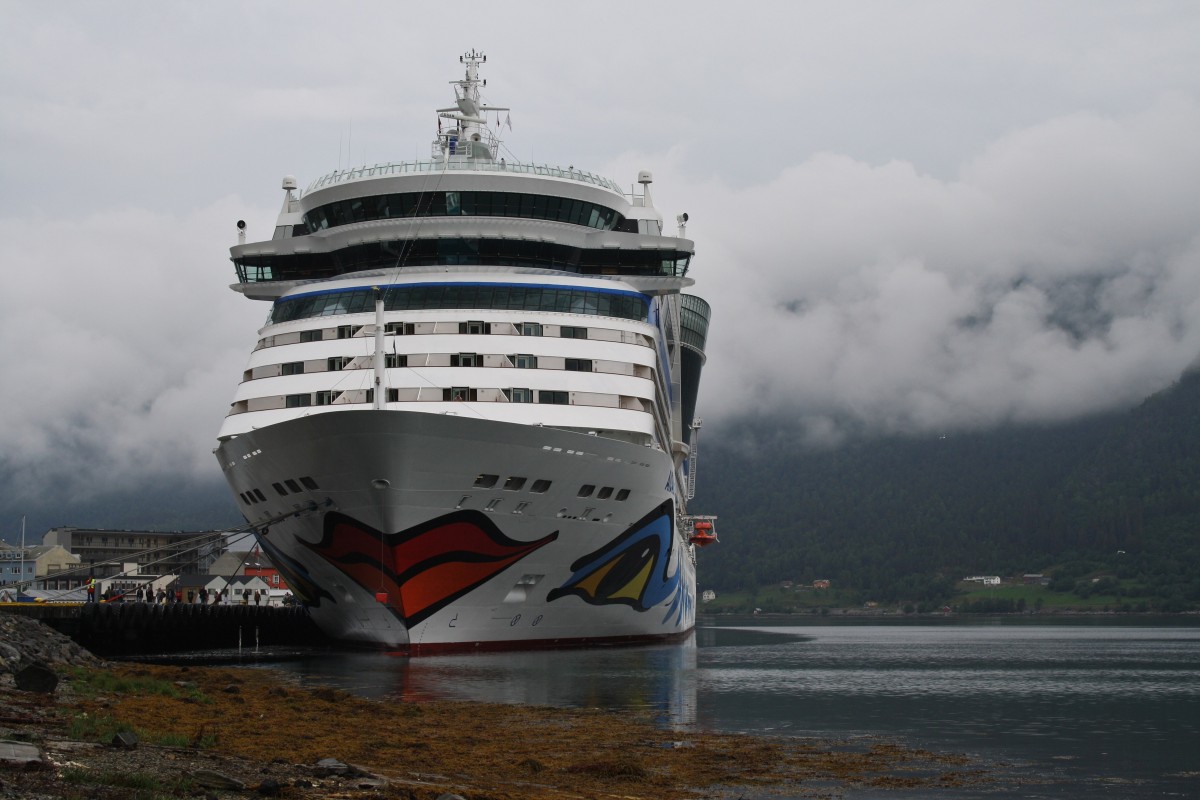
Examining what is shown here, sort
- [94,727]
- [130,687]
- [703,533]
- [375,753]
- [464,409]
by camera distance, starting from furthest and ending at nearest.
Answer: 1. [703,533]
2. [464,409]
3. [130,687]
4. [375,753]
5. [94,727]

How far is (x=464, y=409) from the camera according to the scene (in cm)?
3431

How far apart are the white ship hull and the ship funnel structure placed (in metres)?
27.0

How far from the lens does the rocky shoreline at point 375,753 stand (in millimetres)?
11617

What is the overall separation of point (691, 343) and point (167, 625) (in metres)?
29.9

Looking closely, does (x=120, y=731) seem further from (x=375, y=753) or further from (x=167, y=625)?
(x=167, y=625)

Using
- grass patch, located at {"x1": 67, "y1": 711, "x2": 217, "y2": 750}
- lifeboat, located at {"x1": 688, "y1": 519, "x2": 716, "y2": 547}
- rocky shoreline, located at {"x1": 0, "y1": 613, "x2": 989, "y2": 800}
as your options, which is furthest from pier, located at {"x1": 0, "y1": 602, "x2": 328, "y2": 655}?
lifeboat, located at {"x1": 688, "y1": 519, "x2": 716, "y2": 547}

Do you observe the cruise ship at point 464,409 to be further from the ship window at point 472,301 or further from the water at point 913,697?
the water at point 913,697

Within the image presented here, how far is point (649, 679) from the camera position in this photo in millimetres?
29234

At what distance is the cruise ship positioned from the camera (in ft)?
104

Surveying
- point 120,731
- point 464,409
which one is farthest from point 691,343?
point 120,731

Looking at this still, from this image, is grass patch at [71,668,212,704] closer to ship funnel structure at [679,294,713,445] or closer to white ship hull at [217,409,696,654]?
white ship hull at [217,409,696,654]

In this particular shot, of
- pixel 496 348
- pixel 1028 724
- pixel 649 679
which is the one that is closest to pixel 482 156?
pixel 496 348

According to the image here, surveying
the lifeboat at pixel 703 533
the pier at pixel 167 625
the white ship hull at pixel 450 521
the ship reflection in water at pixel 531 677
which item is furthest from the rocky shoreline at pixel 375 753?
the lifeboat at pixel 703 533

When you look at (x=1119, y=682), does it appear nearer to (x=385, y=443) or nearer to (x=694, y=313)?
(x=385, y=443)
